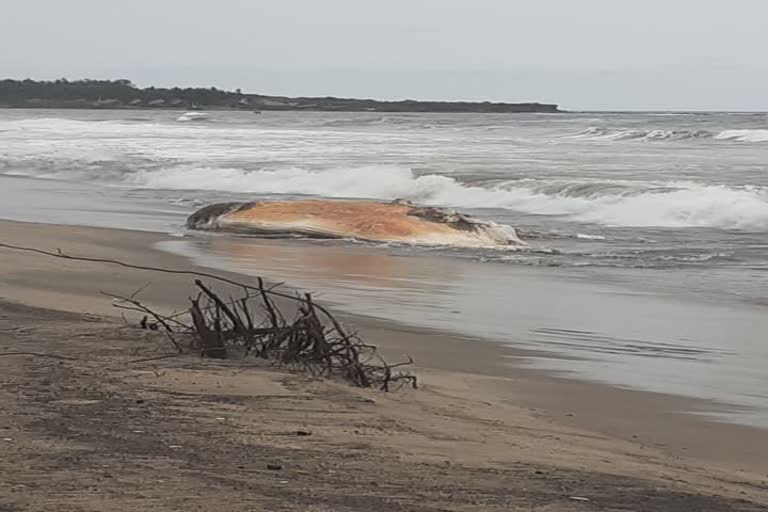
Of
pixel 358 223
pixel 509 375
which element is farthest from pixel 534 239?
pixel 509 375

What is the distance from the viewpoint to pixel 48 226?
1402 cm

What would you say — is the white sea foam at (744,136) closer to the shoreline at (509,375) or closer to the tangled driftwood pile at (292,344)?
the shoreline at (509,375)

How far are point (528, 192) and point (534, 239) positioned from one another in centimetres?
714

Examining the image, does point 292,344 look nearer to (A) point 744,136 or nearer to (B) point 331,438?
(B) point 331,438

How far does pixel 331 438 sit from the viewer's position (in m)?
4.24

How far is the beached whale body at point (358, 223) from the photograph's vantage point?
12648 millimetres

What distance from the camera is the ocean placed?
7.27m

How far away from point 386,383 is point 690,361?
2262 millimetres

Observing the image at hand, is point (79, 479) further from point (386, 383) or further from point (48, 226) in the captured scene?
point (48, 226)

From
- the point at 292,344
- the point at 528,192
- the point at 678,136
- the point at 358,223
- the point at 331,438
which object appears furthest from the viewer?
the point at 678,136

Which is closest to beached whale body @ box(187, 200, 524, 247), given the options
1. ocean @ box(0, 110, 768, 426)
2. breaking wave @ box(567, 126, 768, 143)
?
ocean @ box(0, 110, 768, 426)

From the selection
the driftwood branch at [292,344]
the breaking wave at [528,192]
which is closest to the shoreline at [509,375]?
the driftwood branch at [292,344]

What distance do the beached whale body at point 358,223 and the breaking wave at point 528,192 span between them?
483 centimetres

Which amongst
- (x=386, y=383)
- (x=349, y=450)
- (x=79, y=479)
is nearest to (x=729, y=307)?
(x=386, y=383)
